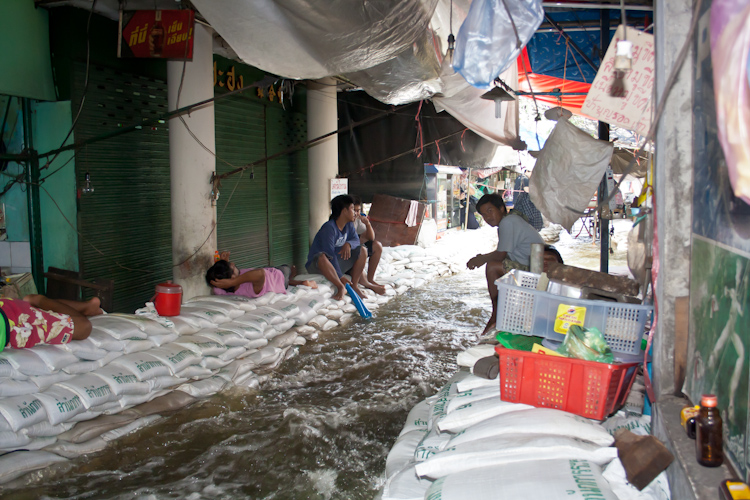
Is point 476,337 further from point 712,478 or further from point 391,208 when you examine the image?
point 391,208

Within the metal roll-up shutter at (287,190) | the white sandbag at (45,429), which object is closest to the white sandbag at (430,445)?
the white sandbag at (45,429)

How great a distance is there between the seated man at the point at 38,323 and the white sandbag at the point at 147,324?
13.3 inches

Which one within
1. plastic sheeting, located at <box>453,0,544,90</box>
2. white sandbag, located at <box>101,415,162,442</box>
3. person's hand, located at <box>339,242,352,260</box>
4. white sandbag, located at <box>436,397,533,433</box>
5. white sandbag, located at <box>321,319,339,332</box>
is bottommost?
white sandbag, located at <box>101,415,162,442</box>

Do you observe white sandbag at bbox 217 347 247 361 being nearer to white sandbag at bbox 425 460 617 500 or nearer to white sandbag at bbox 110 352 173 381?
white sandbag at bbox 110 352 173 381

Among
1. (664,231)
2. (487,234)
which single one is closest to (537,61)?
(664,231)

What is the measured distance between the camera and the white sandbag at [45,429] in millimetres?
2770

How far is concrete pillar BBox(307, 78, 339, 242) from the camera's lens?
749 cm

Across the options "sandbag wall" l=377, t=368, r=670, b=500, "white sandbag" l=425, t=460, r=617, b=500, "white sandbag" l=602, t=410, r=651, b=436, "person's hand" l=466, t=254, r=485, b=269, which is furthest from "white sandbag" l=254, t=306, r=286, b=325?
"white sandbag" l=602, t=410, r=651, b=436

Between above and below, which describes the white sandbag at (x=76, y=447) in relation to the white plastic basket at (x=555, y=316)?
below

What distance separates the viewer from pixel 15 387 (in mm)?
2816

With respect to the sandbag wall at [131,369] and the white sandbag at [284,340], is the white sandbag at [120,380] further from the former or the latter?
the white sandbag at [284,340]

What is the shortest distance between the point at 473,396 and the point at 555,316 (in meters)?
0.55

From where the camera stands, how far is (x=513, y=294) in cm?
276

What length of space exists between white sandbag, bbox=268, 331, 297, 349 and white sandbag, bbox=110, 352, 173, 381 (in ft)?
3.96
